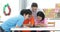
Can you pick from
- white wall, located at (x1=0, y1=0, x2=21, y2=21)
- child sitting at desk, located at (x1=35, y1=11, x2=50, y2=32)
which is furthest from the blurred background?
child sitting at desk, located at (x1=35, y1=11, x2=50, y2=32)

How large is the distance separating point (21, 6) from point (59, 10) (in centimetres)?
88

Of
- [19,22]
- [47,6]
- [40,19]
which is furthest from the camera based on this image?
[47,6]

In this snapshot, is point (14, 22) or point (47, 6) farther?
point (47, 6)

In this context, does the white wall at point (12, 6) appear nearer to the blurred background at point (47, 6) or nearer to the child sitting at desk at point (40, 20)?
the blurred background at point (47, 6)

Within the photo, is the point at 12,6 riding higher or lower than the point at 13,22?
higher

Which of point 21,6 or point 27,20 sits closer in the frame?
point 27,20

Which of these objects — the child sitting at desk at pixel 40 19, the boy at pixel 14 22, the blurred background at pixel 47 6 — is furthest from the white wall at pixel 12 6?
the boy at pixel 14 22


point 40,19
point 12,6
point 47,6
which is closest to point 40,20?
point 40,19

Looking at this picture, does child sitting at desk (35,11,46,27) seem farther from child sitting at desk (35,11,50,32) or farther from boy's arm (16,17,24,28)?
boy's arm (16,17,24,28)

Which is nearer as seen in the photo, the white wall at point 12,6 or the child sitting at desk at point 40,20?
the child sitting at desk at point 40,20

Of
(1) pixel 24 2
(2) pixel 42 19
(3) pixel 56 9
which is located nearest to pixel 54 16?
(3) pixel 56 9

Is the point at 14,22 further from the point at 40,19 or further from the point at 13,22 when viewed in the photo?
the point at 40,19

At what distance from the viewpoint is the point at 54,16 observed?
3947 millimetres

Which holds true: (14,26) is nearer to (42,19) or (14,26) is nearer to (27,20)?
(27,20)
